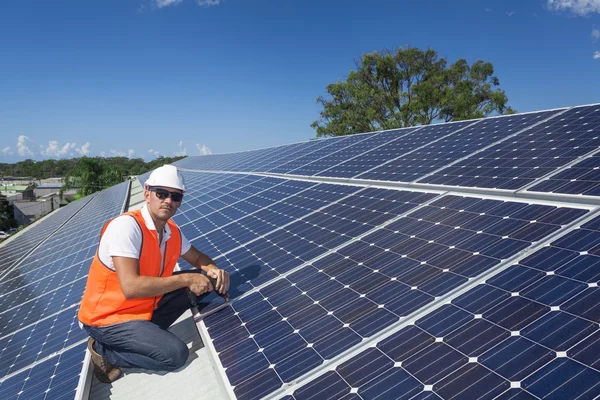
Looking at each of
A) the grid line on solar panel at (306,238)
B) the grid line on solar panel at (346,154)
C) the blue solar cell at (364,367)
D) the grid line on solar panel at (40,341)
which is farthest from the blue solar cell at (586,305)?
the grid line on solar panel at (346,154)

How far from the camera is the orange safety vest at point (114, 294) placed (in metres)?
5.07

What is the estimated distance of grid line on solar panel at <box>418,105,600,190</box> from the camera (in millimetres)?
7090

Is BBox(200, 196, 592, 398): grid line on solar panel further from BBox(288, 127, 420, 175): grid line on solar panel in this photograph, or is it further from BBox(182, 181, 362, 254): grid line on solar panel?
BBox(288, 127, 420, 175): grid line on solar panel

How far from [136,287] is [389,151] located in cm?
1056

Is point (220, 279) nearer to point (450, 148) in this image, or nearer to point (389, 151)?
point (450, 148)

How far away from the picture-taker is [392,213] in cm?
676

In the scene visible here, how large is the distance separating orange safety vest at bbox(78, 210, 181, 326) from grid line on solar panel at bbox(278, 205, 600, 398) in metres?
2.74

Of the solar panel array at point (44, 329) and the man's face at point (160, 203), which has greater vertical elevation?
the man's face at point (160, 203)

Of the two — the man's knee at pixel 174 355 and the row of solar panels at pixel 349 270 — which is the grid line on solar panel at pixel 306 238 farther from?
the man's knee at pixel 174 355

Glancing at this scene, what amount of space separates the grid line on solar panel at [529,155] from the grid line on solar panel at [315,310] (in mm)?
1543

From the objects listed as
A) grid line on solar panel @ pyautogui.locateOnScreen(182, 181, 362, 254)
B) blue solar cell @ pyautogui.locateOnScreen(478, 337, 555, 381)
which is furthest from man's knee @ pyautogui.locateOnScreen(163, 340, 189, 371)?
blue solar cell @ pyautogui.locateOnScreen(478, 337, 555, 381)

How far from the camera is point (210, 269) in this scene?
5621 mm

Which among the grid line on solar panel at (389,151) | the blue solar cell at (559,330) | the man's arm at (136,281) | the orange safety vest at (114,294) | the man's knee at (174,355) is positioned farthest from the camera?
the grid line on solar panel at (389,151)

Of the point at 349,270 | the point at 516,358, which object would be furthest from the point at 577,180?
the point at 516,358
